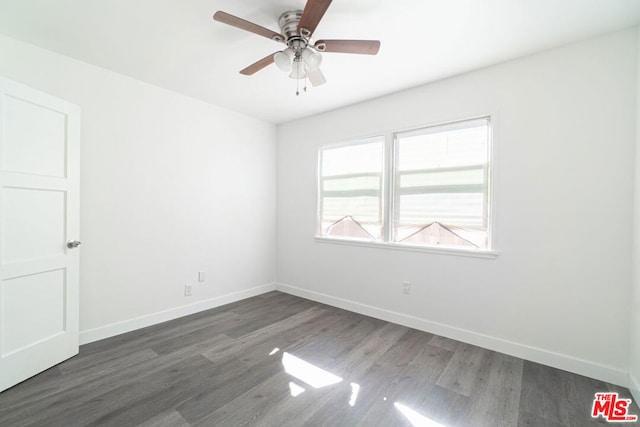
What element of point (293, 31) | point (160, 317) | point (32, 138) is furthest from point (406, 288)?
point (32, 138)

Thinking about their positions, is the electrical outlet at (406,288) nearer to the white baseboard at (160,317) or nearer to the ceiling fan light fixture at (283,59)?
the white baseboard at (160,317)

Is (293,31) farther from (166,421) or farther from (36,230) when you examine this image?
(166,421)

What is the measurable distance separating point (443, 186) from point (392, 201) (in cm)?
60

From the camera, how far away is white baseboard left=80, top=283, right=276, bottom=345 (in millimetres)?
2621

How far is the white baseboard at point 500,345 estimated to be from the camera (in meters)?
2.07

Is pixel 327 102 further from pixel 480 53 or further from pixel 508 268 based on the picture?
pixel 508 268

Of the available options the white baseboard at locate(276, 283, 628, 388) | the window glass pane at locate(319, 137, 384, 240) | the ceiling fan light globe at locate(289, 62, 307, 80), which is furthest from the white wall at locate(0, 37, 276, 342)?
the ceiling fan light globe at locate(289, 62, 307, 80)

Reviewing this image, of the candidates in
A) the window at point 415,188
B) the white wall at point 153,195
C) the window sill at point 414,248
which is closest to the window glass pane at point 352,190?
the window at point 415,188

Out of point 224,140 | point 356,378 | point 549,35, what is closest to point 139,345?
point 356,378

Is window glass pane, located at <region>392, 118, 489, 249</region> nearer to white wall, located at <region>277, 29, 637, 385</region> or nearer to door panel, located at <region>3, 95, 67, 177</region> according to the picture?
white wall, located at <region>277, 29, 637, 385</region>

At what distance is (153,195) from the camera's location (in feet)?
9.98

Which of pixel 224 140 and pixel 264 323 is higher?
pixel 224 140

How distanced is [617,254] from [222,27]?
136 inches

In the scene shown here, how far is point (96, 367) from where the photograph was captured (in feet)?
7.18
